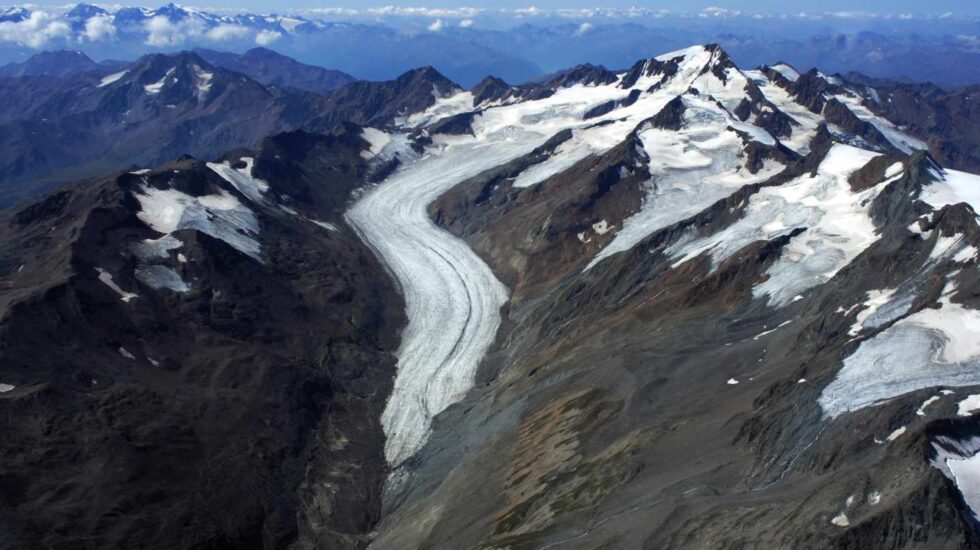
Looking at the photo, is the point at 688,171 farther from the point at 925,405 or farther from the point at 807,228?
the point at 925,405

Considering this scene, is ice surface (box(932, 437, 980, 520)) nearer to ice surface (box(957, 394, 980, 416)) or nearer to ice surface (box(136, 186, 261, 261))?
ice surface (box(957, 394, 980, 416))

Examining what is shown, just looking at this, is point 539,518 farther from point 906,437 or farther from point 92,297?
point 92,297

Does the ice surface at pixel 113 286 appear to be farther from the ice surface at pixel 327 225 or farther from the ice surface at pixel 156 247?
the ice surface at pixel 327 225

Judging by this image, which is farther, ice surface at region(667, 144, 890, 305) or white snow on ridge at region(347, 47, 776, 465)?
white snow on ridge at region(347, 47, 776, 465)

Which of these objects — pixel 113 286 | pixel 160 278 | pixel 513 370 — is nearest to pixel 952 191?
pixel 513 370

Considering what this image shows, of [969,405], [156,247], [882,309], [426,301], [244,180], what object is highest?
[969,405]

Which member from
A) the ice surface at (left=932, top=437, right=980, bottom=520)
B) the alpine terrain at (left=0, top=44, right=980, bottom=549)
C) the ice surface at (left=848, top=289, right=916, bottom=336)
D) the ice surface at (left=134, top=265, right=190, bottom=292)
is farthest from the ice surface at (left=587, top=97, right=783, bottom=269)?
the ice surface at (left=932, top=437, right=980, bottom=520)

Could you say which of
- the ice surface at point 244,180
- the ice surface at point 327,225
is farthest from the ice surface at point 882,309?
the ice surface at point 244,180
